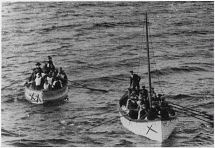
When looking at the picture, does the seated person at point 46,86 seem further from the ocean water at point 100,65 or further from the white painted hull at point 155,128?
the white painted hull at point 155,128

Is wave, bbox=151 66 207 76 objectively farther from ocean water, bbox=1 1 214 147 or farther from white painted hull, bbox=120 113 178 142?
white painted hull, bbox=120 113 178 142

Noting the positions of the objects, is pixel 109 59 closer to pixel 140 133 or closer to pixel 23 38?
pixel 23 38

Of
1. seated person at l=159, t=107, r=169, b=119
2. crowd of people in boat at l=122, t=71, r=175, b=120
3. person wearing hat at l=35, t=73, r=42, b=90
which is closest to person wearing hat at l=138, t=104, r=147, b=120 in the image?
crowd of people in boat at l=122, t=71, r=175, b=120

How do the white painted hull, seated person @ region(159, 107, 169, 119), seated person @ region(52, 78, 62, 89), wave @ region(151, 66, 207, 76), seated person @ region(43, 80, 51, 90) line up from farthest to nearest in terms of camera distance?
wave @ region(151, 66, 207, 76), seated person @ region(52, 78, 62, 89), seated person @ region(43, 80, 51, 90), seated person @ region(159, 107, 169, 119), the white painted hull

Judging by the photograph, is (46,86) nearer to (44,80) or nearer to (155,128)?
(44,80)

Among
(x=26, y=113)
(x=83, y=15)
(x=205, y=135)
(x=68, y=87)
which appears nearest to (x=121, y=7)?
(x=83, y=15)
